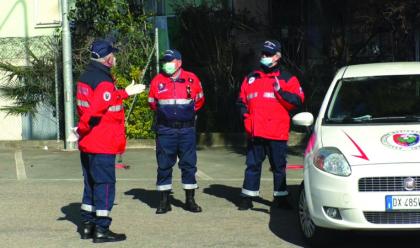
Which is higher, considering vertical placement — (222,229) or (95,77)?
(95,77)

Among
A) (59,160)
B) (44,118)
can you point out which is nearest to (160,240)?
(59,160)

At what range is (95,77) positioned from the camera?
6488mm

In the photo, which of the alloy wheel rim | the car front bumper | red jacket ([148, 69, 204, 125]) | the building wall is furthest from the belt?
the building wall

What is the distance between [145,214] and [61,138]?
8.87 metres

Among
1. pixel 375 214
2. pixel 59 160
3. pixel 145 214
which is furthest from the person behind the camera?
pixel 59 160

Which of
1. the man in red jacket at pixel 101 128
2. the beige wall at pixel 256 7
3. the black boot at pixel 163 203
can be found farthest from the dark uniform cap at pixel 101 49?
the beige wall at pixel 256 7

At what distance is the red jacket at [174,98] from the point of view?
779 cm

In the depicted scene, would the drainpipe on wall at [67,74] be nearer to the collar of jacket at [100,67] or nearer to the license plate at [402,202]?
the collar of jacket at [100,67]

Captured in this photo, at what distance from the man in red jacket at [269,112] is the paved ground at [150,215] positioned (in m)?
0.48

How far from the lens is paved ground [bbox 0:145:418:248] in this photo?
→ 6566 mm

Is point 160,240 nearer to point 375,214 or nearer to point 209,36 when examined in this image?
point 375,214

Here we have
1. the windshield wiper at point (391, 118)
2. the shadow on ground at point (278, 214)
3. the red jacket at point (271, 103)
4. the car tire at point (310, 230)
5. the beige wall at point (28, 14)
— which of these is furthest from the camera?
the beige wall at point (28, 14)

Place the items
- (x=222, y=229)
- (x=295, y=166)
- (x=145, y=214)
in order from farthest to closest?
(x=295, y=166)
(x=145, y=214)
(x=222, y=229)

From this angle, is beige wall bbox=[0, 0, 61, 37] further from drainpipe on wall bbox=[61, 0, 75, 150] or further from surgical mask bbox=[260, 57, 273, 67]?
surgical mask bbox=[260, 57, 273, 67]
